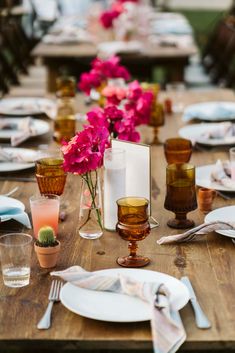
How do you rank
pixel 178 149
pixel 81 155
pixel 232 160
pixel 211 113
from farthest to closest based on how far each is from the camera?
pixel 211 113 → pixel 178 149 → pixel 232 160 → pixel 81 155

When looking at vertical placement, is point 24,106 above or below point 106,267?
below

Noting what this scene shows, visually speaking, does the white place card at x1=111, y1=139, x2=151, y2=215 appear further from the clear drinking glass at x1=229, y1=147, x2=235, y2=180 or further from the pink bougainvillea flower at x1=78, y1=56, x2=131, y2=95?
the pink bougainvillea flower at x1=78, y1=56, x2=131, y2=95

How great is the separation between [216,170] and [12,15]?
22.2ft

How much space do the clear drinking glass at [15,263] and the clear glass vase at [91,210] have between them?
0.34 meters

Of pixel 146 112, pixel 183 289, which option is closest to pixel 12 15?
pixel 146 112

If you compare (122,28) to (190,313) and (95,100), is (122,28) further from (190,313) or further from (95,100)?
(190,313)

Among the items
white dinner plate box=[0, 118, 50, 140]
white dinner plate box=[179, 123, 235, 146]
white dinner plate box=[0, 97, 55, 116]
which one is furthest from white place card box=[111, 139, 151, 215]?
white dinner plate box=[0, 97, 55, 116]

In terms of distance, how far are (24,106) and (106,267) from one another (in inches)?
81.0

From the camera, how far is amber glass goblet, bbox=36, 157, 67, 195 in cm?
244

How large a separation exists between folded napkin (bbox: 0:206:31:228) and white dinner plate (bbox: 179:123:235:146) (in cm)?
108

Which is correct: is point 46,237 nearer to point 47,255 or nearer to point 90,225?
point 47,255

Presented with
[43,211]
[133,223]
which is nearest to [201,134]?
[43,211]

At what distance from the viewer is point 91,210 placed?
89.6 inches

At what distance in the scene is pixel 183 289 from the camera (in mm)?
1815
